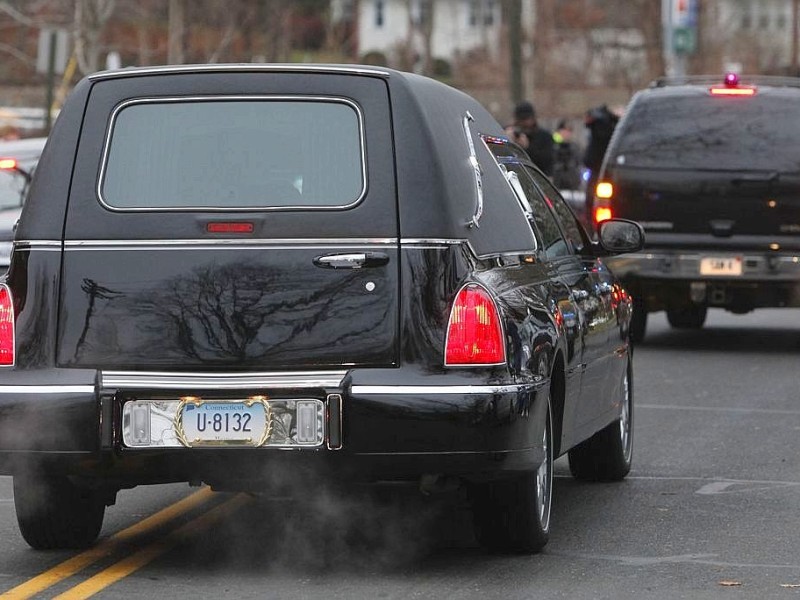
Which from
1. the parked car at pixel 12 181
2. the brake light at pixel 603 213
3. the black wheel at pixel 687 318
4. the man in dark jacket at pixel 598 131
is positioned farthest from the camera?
the man in dark jacket at pixel 598 131

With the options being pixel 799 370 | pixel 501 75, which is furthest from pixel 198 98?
pixel 501 75

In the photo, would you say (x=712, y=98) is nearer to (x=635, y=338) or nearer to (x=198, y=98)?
(x=635, y=338)

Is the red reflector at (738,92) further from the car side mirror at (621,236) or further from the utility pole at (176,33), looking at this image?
the utility pole at (176,33)

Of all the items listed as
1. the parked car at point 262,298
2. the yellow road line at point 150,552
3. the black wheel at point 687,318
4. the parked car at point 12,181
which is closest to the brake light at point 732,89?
the black wheel at point 687,318

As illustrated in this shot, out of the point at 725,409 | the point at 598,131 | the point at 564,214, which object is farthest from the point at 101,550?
the point at 598,131

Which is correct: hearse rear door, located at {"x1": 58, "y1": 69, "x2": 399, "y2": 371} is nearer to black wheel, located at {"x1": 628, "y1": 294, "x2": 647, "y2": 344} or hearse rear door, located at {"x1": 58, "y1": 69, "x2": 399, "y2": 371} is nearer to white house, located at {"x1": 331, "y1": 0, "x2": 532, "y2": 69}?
black wheel, located at {"x1": 628, "y1": 294, "x2": 647, "y2": 344}

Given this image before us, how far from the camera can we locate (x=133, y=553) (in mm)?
7137

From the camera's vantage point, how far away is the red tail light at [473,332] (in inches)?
251

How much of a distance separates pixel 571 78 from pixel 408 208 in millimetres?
67016

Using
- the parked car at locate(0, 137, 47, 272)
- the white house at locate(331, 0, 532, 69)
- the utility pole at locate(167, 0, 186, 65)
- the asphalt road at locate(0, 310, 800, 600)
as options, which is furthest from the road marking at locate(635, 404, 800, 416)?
the white house at locate(331, 0, 532, 69)

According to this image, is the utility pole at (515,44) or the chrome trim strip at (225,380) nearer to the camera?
the chrome trim strip at (225,380)

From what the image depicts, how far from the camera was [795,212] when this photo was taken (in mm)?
14922

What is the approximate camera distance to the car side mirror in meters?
8.65

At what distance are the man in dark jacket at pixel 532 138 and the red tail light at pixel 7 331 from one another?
44.3 ft
